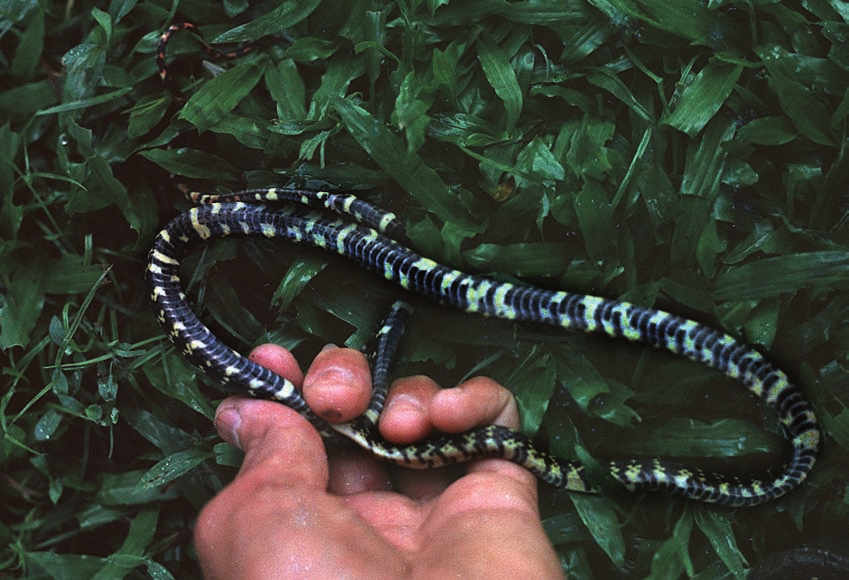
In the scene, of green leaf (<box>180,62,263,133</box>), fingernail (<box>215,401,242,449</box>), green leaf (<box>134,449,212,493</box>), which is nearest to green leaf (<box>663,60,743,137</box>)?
green leaf (<box>180,62,263,133</box>)

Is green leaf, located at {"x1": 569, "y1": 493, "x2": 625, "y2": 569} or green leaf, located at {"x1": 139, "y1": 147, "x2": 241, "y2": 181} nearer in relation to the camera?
green leaf, located at {"x1": 569, "y1": 493, "x2": 625, "y2": 569}

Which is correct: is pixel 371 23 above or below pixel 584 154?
above

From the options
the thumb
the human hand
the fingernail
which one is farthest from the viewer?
the fingernail

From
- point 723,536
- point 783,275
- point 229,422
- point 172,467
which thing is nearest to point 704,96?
point 783,275

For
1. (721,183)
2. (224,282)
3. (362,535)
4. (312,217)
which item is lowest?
(362,535)

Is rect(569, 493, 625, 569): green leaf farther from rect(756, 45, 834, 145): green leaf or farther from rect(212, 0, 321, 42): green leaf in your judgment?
rect(212, 0, 321, 42): green leaf

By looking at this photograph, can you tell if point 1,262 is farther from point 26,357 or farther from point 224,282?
point 224,282

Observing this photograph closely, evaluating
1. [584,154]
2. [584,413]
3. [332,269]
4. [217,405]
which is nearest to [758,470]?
[584,413]

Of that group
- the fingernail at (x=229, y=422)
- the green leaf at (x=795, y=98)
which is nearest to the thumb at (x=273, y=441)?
the fingernail at (x=229, y=422)
